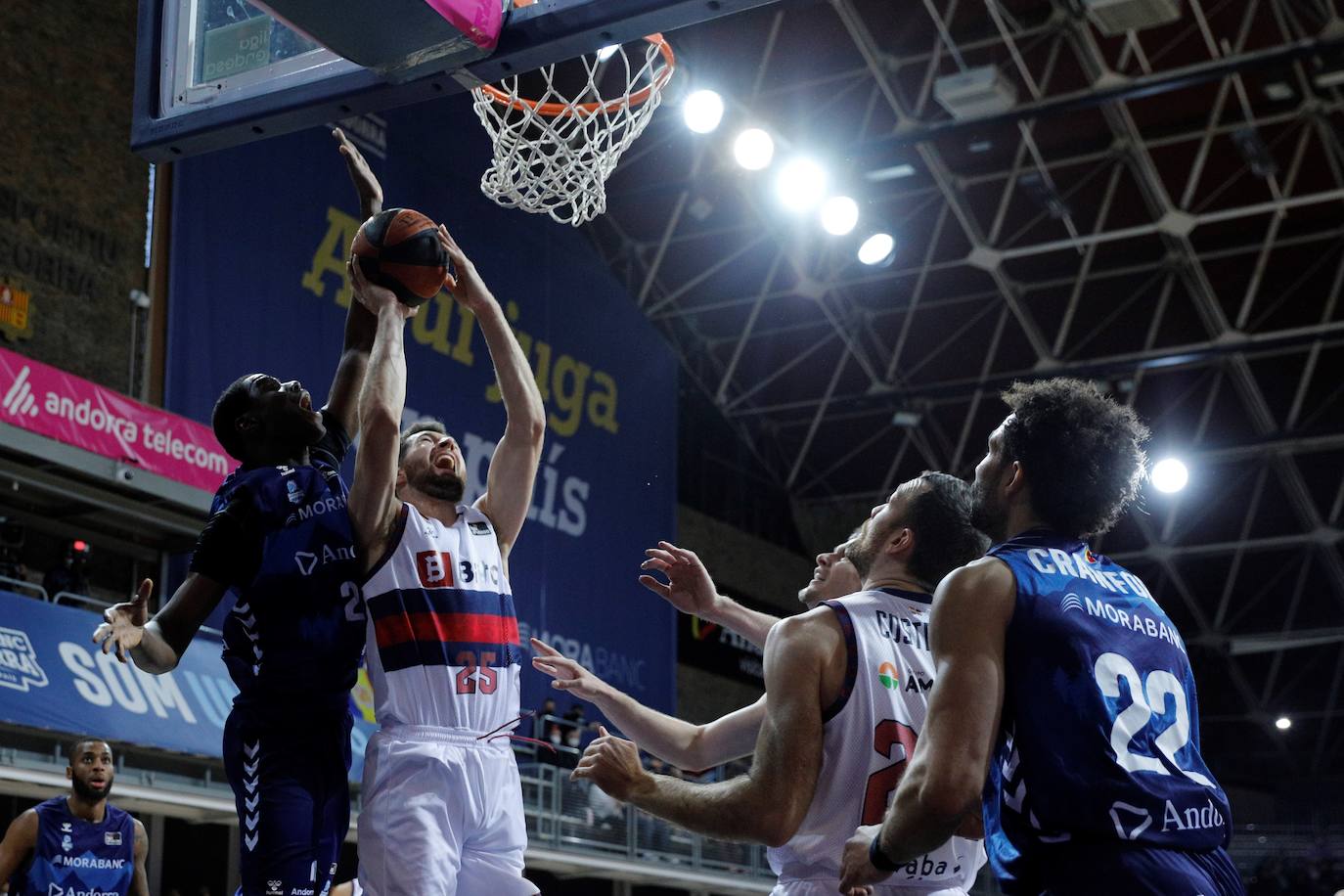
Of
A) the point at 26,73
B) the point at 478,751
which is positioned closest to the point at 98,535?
the point at 26,73

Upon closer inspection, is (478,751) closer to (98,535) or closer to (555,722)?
(98,535)

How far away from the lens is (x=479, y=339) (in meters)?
19.9

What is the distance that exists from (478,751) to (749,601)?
885 inches

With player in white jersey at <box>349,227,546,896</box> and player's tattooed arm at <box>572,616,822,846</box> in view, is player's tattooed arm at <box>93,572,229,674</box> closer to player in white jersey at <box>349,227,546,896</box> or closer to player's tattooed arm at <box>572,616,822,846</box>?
player in white jersey at <box>349,227,546,896</box>

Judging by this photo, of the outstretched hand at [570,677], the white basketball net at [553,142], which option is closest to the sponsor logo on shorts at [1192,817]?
the outstretched hand at [570,677]

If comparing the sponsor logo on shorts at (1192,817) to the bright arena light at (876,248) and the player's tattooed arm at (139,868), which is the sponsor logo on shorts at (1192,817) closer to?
the player's tattooed arm at (139,868)

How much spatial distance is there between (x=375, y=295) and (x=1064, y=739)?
2.82 m

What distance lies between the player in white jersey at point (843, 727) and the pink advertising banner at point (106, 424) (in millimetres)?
10436

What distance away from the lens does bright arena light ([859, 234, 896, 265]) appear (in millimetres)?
21625

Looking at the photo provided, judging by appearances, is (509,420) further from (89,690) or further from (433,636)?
(89,690)

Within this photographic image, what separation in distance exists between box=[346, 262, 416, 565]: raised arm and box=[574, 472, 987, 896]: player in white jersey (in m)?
1.25

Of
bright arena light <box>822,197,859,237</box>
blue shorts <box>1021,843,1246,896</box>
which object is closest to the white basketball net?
blue shorts <box>1021,843,1246,896</box>

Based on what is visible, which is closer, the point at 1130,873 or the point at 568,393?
the point at 1130,873

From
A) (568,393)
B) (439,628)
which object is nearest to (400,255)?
(439,628)
